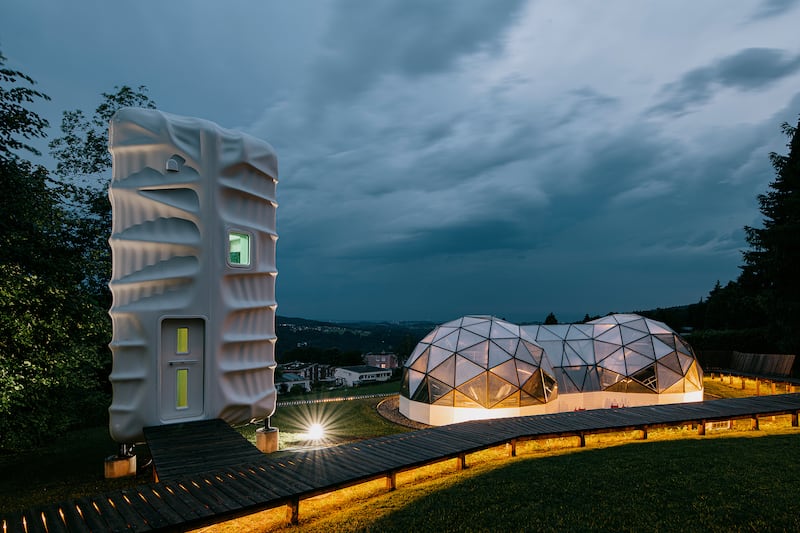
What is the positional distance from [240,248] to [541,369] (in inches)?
450

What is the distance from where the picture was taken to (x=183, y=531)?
4863 mm

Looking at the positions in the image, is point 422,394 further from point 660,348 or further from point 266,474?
point 660,348

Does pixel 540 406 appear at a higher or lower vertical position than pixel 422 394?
lower

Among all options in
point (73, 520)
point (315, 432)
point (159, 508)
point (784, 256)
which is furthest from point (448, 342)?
point (784, 256)

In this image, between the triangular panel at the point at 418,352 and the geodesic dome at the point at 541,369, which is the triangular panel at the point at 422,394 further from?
the triangular panel at the point at 418,352

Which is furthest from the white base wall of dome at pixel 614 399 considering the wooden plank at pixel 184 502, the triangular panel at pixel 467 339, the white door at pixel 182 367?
the wooden plank at pixel 184 502

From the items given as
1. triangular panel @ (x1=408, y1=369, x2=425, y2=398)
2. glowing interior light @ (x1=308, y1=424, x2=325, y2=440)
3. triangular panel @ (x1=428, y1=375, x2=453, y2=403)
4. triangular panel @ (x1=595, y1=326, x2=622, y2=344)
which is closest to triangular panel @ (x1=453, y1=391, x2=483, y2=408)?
triangular panel @ (x1=428, y1=375, x2=453, y2=403)

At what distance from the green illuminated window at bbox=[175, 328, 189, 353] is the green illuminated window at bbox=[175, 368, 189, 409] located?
0.43 meters

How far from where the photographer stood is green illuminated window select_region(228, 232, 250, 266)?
10.1 metres

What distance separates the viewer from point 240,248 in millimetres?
10148

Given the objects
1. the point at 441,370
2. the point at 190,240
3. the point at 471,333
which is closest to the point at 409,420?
the point at 441,370

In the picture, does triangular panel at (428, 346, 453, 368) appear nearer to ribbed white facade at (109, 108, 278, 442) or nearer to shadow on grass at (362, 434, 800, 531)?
shadow on grass at (362, 434, 800, 531)

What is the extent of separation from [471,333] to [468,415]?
3254mm

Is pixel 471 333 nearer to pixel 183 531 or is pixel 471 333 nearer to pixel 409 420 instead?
pixel 409 420
